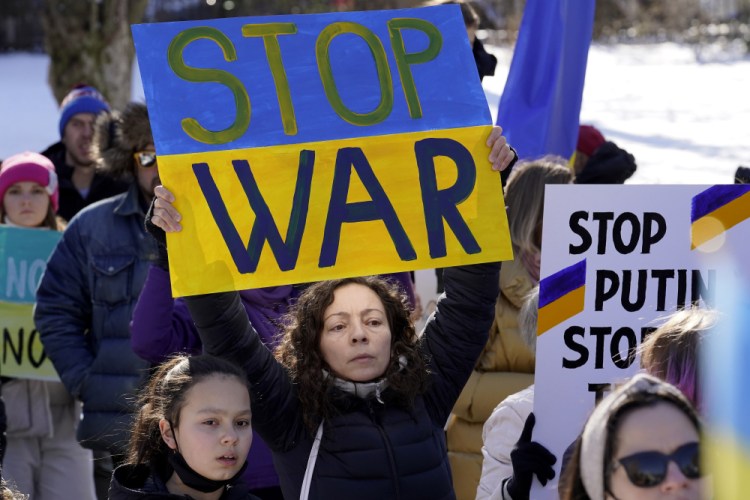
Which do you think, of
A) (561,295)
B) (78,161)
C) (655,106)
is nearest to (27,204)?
(78,161)

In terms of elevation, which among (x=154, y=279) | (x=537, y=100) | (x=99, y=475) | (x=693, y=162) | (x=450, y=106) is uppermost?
(x=693, y=162)

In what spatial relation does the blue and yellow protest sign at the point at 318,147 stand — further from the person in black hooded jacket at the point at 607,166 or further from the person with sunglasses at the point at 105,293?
the person in black hooded jacket at the point at 607,166

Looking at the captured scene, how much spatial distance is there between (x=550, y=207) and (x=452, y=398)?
23.3 inches

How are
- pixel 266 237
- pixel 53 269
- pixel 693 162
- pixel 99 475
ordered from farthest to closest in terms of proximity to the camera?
pixel 693 162 < pixel 99 475 < pixel 53 269 < pixel 266 237

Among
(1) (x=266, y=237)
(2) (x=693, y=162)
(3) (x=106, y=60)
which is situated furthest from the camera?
(3) (x=106, y=60)

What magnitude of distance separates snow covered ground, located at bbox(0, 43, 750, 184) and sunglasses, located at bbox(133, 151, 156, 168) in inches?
197

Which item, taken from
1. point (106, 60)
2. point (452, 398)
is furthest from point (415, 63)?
point (106, 60)

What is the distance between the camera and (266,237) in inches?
137

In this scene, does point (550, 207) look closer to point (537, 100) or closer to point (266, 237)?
point (266, 237)

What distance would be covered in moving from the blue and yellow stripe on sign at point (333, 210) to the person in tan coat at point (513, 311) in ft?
Answer: 2.83

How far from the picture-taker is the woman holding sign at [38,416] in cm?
560

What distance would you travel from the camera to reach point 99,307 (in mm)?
5125

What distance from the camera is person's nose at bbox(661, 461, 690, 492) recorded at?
2.32 m

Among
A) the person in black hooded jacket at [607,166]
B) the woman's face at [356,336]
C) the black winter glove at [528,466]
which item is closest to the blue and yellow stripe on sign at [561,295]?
the black winter glove at [528,466]
